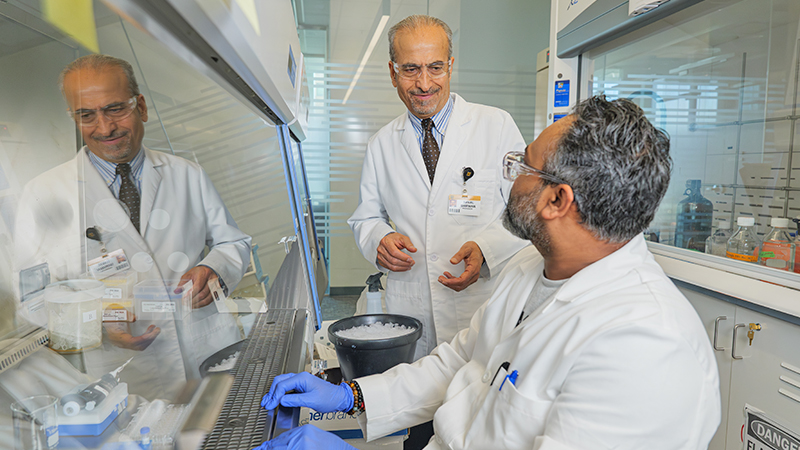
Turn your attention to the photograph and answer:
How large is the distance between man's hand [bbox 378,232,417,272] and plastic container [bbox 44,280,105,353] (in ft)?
3.96

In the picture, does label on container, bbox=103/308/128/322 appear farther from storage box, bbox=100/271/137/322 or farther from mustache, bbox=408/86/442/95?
mustache, bbox=408/86/442/95

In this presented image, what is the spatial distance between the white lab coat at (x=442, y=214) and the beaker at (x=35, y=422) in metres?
1.38

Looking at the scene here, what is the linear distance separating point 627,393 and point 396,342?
2.01 feet

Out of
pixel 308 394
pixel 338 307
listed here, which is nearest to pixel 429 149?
pixel 308 394

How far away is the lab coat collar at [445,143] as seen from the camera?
5.99 ft

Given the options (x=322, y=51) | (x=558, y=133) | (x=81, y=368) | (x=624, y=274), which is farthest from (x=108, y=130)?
(x=322, y=51)

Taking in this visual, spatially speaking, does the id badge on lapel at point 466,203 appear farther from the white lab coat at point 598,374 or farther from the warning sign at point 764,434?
the warning sign at point 764,434

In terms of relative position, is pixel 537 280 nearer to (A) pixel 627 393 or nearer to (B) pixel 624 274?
(B) pixel 624 274

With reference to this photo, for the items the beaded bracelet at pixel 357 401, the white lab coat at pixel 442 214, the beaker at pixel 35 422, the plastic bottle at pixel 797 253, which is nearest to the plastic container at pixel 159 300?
the beaker at pixel 35 422

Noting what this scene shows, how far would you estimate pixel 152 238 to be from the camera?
64 centimetres

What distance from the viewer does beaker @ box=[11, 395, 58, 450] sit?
1.33 feet

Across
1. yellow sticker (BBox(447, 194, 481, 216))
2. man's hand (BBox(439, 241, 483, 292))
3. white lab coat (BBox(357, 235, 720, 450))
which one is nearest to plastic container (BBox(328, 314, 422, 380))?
white lab coat (BBox(357, 235, 720, 450))

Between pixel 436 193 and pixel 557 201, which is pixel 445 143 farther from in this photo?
pixel 557 201

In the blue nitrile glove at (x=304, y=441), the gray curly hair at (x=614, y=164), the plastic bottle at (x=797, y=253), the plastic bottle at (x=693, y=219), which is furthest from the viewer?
the plastic bottle at (x=693, y=219)
